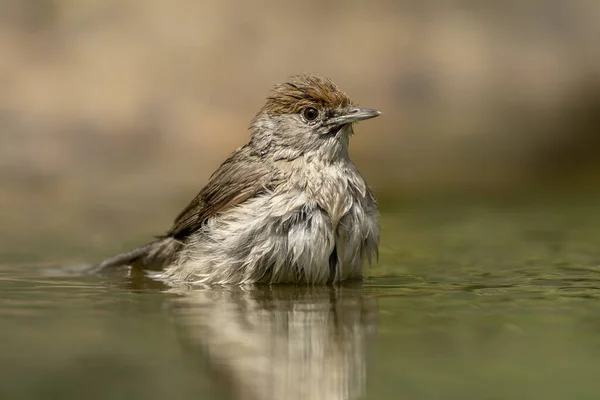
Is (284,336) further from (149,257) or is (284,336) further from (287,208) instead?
(149,257)

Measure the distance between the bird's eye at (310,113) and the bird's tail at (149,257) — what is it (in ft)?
4.39

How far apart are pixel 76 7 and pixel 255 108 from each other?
2.77 meters

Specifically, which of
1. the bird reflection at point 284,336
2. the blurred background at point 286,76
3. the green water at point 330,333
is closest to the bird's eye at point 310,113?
the green water at point 330,333

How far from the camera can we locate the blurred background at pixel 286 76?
13695mm

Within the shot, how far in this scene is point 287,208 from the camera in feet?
23.4

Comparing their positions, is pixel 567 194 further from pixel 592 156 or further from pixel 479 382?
pixel 479 382

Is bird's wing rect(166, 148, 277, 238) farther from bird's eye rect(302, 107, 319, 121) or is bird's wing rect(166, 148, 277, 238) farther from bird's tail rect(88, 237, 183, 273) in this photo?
bird's eye rect(302, 107, 319, 121)

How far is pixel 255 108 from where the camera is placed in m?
14.7

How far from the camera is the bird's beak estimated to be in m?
7.56

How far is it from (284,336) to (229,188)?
249 cm

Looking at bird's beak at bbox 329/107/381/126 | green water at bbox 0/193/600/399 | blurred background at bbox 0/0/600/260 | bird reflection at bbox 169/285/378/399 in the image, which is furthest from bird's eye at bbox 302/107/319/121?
blurred background at bbox 0/0/600/260

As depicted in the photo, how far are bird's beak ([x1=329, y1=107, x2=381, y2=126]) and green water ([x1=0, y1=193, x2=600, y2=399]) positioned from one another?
105cm

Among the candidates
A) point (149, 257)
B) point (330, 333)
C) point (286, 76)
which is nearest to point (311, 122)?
point (149, 257)

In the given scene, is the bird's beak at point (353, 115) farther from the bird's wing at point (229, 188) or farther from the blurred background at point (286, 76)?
the blurred background at point (286, 76)
